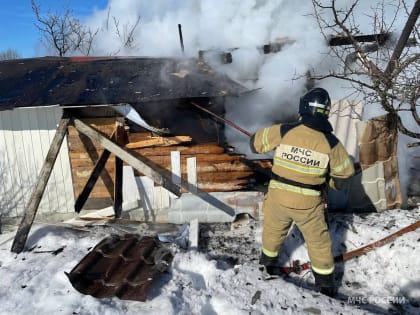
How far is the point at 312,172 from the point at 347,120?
104 inches

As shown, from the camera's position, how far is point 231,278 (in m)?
3.38

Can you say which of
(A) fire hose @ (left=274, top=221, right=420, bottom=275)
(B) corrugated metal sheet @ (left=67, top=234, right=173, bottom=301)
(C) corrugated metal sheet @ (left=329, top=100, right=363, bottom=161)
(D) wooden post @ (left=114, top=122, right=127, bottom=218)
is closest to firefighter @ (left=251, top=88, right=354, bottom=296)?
(A) fire hose @ (left=274, top=221, right=420, bottom=275)

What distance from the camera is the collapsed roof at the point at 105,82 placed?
471 cm

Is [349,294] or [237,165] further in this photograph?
[237,165]

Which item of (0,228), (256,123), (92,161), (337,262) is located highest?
(256,123)

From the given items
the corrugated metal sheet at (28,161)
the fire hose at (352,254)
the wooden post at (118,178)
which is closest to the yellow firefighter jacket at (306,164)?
the fire hose at (352,254)

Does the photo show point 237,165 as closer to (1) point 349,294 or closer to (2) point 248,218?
(2) point 248,218

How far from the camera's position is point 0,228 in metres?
6.04

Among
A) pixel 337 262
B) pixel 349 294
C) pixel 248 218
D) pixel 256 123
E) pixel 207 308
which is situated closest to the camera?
pixel 207 308

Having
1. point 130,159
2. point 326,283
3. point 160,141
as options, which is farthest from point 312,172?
point 160,141

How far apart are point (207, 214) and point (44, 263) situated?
248 centimetres

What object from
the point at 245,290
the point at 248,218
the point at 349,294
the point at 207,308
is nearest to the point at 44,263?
the point at 207,308

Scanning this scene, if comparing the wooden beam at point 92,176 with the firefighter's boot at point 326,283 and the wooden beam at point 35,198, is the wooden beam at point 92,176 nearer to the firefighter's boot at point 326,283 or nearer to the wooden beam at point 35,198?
the wooden beam at point 35,198

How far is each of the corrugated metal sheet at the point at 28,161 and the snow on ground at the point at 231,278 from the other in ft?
4.70
